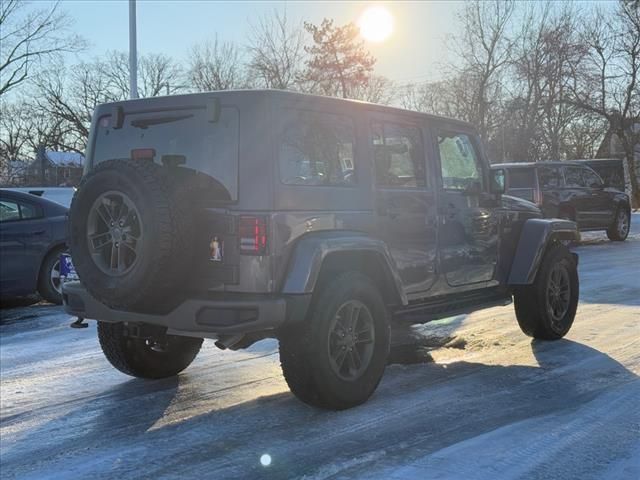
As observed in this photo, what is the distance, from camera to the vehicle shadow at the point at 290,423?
3539 mm

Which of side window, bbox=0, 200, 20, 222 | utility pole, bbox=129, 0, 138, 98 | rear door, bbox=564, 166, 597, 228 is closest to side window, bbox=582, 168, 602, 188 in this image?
rear door, bbox=564, 166, 597, 228

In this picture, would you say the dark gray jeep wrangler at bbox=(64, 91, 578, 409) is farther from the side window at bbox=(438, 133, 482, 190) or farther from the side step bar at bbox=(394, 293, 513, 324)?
the side window at bbox=(438, 133, 482, 190)

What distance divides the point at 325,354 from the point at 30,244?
235 inches

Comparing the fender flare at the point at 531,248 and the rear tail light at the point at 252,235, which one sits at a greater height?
the rear tail light at the point at 252,235

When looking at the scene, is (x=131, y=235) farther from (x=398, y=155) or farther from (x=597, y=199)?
(x=597, y=199)

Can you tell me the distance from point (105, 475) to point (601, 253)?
1304 cm

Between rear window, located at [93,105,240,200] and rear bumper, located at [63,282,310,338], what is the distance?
2.11 ft

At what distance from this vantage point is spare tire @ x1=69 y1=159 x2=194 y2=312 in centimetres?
370

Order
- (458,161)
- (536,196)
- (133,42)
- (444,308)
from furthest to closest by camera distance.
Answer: (133,42) → (536,196) → (458,161) → (444,308)

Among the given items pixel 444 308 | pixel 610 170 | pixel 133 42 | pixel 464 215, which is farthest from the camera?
pixel 610 170

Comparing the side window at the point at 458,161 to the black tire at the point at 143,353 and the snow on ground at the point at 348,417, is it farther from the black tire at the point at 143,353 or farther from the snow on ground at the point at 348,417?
the black tire at the point at 143,353

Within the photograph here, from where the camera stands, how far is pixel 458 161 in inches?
220

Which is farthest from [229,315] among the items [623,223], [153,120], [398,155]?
[623,223]

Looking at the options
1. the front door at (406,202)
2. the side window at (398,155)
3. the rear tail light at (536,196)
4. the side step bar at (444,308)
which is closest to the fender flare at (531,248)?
the side step bar at (444,308)
